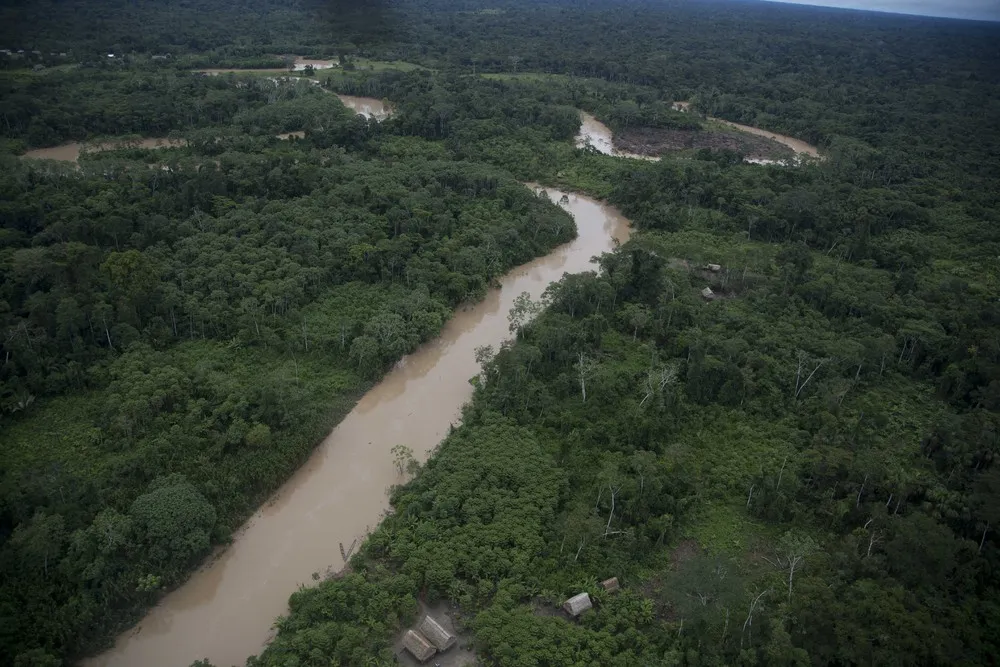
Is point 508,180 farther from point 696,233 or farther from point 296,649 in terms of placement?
point 296,649

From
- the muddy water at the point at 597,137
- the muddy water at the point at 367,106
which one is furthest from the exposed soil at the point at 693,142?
the muddy water at the point at 367,106

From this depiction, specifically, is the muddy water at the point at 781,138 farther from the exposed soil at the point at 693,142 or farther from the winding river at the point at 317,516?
the winding river at the point at 317,516

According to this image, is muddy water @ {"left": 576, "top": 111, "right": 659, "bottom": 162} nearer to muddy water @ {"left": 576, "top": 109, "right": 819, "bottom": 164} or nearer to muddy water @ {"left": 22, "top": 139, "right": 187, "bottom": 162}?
muddy water @ {"left": 576, "top": 109, "right": 819, "bottom": 164}

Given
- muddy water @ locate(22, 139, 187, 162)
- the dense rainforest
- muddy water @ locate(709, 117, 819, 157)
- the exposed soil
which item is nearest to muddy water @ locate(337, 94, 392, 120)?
the dense rainforest

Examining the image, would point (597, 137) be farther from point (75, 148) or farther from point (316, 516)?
point (316, 516)

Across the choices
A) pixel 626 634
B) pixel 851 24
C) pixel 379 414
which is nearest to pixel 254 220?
pixel 379 414

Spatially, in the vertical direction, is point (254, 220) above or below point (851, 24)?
below
